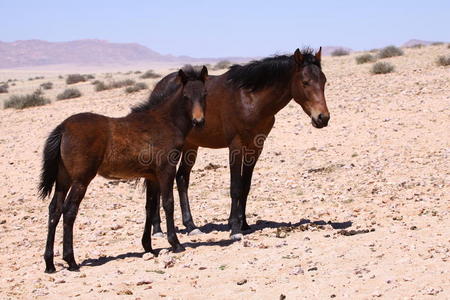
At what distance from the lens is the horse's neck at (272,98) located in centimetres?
868

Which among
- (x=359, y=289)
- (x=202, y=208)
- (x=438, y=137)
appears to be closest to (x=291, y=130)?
(x=438, y=137)

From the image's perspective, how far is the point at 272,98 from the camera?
8.69 metres

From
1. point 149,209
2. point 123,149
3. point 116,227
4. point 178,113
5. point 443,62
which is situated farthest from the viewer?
point 443,62

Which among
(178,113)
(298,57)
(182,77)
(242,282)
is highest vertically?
(298,57)

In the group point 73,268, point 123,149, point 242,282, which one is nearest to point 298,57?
point 123,149

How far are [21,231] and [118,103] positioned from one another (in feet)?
47.9

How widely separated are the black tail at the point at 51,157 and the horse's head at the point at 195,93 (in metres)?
1.62

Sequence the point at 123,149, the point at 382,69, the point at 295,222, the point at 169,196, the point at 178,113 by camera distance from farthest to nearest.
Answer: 1. the point at 382,69
2. the point at 295,222
3. the point at 178,113
4. the point at 169,196
5. the point at 123,149

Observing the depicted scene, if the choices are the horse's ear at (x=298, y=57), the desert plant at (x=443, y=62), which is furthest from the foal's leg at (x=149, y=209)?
the desert plant at (x=443, y=62)

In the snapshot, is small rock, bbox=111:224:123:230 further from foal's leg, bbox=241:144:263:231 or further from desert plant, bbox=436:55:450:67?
desert plant, bbox=436:55:450:67

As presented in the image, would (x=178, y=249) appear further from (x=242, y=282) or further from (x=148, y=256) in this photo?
(x=242, y=282)

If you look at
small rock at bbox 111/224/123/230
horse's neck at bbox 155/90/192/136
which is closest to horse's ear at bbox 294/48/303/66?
horse's neck at bbox 155/90/192/136

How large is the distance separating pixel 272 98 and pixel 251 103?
12.0 inches

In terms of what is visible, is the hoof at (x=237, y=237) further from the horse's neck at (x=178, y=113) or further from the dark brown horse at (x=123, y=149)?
the horse's neck at (x=178, y=113)
